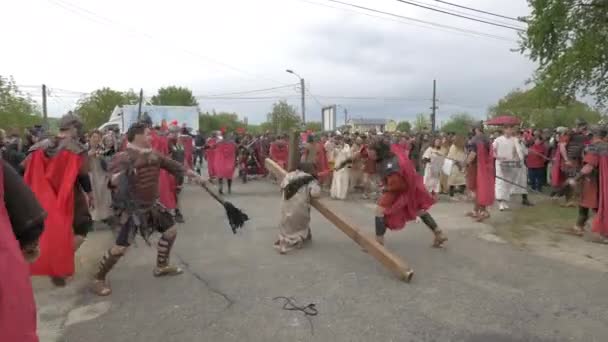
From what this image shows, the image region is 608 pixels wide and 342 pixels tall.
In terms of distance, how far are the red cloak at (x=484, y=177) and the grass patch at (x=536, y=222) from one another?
0.52 metres

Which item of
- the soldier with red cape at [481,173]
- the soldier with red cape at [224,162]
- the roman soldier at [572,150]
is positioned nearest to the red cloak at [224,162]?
the soldier with red cape at [224,162]

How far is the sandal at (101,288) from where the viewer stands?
488 cm

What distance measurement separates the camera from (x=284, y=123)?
51219mm

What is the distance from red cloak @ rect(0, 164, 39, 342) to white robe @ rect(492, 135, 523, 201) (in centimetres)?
948

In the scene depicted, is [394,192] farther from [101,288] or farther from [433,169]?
[433,169]

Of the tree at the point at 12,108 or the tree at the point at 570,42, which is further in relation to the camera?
the tree at the point at 12,108

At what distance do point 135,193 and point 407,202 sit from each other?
3.39 meters

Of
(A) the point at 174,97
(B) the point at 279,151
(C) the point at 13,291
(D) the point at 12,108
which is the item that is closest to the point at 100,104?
(A) the point at 174,97

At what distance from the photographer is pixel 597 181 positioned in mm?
7121

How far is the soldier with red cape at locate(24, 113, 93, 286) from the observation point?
16.0ft

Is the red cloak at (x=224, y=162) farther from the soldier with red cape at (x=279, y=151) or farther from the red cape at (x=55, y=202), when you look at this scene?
the red cape at (x=55, y=202)

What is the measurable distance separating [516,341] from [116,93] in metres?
67.1

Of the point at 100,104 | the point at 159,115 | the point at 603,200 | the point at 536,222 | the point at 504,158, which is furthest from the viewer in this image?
the point at 100,104

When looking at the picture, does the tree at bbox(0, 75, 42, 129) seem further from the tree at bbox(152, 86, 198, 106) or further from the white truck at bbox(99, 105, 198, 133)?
the tree at bbox(152, 86, 198, 106)
